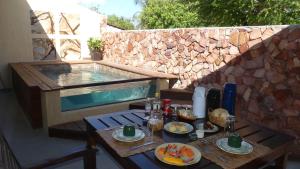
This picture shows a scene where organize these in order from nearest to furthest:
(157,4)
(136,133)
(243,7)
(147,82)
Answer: (136,133) < (147,82) < (243,7) < (157,4)

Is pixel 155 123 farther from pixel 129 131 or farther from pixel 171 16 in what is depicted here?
pixel 171 16

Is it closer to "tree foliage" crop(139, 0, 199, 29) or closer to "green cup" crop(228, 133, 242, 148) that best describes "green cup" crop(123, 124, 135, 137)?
"green cup" crop(228, 133, 242, 148)

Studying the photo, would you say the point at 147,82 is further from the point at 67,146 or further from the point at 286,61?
the point at 286,61

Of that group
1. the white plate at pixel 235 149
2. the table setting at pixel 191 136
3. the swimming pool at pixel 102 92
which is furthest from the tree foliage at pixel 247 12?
the white plate at pixel 235 149

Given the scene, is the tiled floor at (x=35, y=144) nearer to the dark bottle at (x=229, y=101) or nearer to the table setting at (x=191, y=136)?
the table setting at (x=191, y=136)

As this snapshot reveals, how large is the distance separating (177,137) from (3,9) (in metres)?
6.62

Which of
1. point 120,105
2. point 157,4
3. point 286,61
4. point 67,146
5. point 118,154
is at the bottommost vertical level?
point 67,146

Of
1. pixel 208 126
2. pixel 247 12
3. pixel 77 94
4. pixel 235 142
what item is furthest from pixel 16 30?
pixel 247 12

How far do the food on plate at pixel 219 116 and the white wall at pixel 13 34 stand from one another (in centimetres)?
633

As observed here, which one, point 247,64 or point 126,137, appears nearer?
point 126,137

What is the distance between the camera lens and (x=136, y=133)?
1.77m

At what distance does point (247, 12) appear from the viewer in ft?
28.8

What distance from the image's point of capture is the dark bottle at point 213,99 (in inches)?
81.4

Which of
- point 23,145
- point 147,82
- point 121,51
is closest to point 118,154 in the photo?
point 23,145
